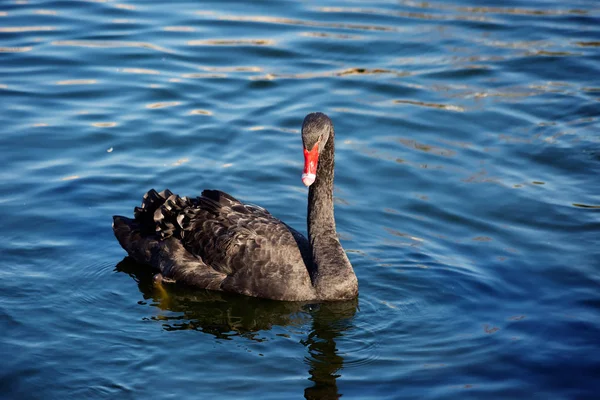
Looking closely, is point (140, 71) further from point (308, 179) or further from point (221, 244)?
point (308, 179)

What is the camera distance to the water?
8039 mm

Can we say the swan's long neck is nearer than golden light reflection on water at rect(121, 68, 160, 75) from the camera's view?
Yes

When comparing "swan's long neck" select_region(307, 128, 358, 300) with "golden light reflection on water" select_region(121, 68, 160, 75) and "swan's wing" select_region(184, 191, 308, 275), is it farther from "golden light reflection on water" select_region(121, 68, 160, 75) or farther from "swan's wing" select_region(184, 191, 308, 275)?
"golden light reflection on water" select_region(121, 68, 160, 75)

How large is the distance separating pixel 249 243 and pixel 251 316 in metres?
0.87

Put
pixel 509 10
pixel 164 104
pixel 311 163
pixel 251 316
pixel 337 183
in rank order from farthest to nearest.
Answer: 1. pixel 509 10
2. pixel 164 104
3. pixel 337 183
4. pixel 251 316
5. pixel 311 163

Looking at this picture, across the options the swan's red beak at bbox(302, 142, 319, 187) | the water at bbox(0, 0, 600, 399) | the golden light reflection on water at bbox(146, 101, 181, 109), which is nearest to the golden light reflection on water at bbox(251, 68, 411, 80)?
the water at bbox(0, 0, 600, 399)

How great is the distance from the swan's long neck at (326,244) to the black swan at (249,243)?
1 cm

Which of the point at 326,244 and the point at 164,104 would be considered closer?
the point at 326,244

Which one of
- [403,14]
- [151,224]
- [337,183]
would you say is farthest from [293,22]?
[151,224]

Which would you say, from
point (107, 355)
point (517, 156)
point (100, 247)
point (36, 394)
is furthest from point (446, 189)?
point (36, 394)

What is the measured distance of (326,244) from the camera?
9422mm

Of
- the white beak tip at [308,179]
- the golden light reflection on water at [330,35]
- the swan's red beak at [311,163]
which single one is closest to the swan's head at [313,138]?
the swan's red beak at [311,163]

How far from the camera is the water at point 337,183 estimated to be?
804cm

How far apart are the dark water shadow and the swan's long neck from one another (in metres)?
0.19
